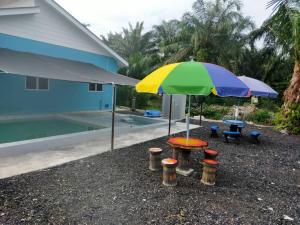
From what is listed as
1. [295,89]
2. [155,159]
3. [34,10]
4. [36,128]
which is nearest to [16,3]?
[34,10]

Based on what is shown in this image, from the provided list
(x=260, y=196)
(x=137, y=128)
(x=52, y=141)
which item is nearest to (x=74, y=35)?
(x=137, y=128)

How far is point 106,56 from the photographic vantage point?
21.6 meters

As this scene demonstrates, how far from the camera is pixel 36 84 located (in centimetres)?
1761

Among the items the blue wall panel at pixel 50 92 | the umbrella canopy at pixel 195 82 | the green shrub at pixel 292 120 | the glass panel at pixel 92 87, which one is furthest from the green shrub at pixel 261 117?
the umbrella canopy at pixel 195 82

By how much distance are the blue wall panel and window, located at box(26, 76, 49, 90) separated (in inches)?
11.6

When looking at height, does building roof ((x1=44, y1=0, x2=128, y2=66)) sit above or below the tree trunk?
above

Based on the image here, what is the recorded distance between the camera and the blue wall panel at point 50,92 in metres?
15.7

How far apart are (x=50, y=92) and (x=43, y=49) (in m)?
3.32

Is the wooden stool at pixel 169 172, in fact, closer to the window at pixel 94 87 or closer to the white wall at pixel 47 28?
the white wall at pixel 47 28

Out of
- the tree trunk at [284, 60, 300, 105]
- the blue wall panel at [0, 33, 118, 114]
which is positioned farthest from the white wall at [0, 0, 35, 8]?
the tree trunk at [284, 60, 300, 105]

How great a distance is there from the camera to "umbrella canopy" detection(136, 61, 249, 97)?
259 inches

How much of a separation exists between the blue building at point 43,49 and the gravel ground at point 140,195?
6.51 meters

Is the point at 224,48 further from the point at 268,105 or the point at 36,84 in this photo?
the point at 36,84

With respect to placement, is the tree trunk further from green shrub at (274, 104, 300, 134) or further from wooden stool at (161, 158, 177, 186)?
wooden stool at (161, 158, 177, 186)
